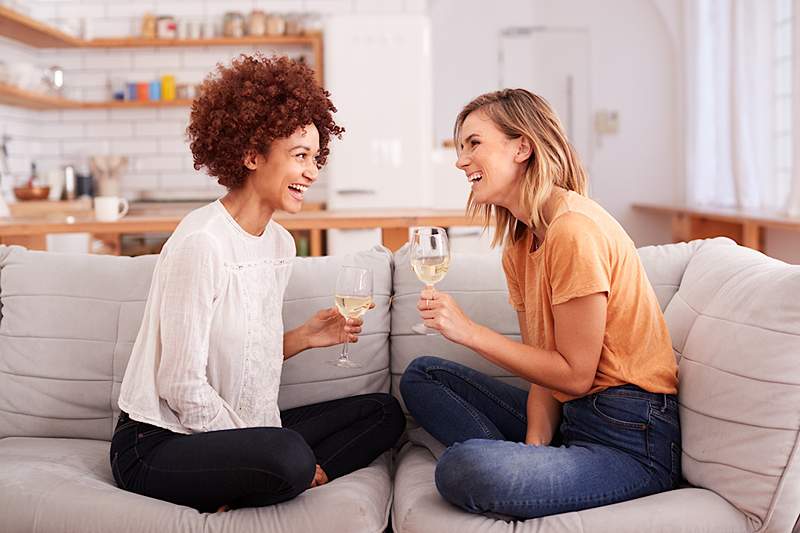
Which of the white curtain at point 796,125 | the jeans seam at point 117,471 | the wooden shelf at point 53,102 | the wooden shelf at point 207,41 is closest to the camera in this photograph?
the jeans seam at point 117,471

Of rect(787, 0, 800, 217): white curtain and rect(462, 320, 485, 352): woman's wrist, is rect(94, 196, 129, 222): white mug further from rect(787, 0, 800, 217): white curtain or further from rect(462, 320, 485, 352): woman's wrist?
rect(787, 0, 800, 217): white curtain

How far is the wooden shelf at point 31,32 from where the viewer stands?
17.7ft

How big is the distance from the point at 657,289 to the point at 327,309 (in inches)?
32.9

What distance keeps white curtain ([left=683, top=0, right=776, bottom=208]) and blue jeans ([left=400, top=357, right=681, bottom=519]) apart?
419 centimetres

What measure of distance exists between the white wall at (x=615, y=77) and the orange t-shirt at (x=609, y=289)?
616 cm

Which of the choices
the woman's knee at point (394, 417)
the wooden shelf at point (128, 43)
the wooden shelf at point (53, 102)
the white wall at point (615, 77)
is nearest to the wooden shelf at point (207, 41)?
the wooden shelf at point (128, 43)

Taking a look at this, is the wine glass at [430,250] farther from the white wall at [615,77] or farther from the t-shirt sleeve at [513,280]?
the white wall at [615,77]

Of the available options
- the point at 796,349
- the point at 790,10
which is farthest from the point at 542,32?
the point at 796,349

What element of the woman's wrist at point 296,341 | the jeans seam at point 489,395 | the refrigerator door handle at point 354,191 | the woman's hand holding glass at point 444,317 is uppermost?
the refrigerator door handle at point 354,191

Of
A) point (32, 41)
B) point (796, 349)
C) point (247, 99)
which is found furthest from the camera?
point (32, 41)

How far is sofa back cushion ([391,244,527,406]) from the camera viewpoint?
99.6 inches

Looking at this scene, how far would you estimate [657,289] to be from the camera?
2.48 m

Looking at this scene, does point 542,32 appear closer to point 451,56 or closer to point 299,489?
point 451,56

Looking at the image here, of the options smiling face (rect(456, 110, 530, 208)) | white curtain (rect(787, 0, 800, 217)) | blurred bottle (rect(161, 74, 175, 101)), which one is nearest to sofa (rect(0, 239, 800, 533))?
smiling face (rect(456, 110, 530, 208))
